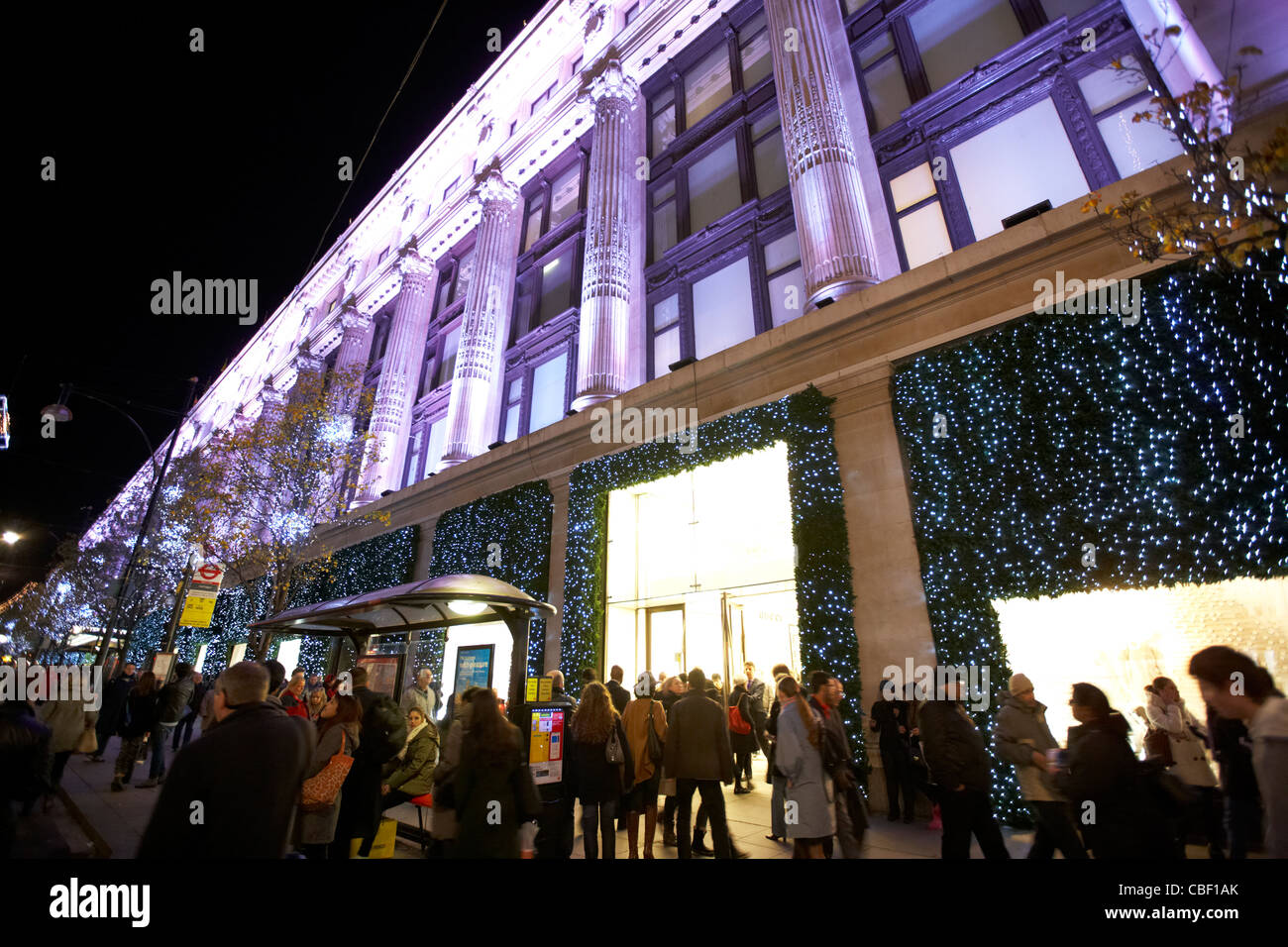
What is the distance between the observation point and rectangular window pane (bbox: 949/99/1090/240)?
11.4 meters

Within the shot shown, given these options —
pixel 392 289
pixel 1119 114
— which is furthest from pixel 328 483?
pixel 1119 114

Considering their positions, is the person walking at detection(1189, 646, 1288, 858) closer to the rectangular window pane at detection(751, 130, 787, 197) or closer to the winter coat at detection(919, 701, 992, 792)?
the winter coat at detection(919, 701, 992, 792)

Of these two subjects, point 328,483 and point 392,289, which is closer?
point 328,483

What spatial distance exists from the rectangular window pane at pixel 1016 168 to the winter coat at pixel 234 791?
1423 centimetres

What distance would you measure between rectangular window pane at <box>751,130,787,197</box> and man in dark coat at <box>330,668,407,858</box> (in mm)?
15741

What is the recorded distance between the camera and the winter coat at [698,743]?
6.27 m

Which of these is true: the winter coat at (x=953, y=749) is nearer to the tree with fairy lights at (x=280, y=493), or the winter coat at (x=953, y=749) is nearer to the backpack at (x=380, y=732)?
the backpack at (x=380, y=732)

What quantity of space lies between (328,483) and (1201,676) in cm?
2487

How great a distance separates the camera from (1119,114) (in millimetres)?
10891

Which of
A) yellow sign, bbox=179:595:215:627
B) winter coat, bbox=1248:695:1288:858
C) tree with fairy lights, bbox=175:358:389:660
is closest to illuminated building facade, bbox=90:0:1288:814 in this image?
tree with fairy lights, bbox=175:358:389:660

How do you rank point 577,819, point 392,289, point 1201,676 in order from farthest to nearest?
1. point 392,289
2. point 577,819
3. point 1201,676

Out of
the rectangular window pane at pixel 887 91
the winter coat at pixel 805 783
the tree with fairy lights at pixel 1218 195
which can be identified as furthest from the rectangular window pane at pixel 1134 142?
the winter coat at pixel 805 783

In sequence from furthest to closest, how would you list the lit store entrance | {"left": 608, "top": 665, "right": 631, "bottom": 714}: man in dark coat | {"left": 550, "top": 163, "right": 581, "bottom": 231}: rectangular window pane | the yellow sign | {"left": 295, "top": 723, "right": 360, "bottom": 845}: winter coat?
1. {"left": 550, "top": 163, "right": 581, "bottom": 231}: rectangular window pane
2. the lit store entrance
3. the yellow sign
4. {"left": 608, "top": 665, "right": 631, "bottom": 714}: man in dark coat
5. {"left": 295, "top": 723, "right": 360, "bottom": 845}: winter coat
